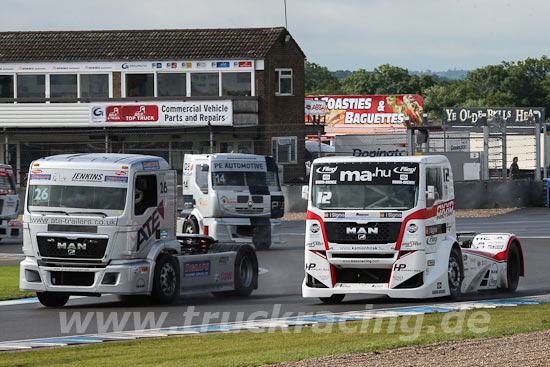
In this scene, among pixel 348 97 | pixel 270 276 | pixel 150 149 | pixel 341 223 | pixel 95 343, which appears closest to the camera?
pixel 95 343

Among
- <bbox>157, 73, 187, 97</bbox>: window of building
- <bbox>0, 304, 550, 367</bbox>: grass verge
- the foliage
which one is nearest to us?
<bbox>0, 304, 550, 367</bbox>: grass verge

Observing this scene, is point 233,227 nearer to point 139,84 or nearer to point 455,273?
point 455,273

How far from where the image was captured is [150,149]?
147 ft

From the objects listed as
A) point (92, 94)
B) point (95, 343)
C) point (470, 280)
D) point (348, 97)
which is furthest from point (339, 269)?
point (348, 97)

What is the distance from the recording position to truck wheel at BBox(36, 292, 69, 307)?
54.5ft

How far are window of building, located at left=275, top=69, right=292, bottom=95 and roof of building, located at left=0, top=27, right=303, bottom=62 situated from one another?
4.86ft

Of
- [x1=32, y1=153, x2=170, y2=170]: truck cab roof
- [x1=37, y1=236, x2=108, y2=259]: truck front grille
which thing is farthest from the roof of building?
[x1=37, y1=236, x2=108, y2=259]: truck front grille

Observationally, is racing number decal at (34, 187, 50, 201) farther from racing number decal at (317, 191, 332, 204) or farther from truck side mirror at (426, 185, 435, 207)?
truck side mirror at (426, 185, 435, 207)

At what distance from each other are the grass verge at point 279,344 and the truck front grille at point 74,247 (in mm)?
4023

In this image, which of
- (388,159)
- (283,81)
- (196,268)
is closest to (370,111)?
(283,81)

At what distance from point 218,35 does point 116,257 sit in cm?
3153

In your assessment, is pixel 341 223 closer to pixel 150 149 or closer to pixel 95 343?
pixel 95 343

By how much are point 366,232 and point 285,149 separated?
2887 centimetres

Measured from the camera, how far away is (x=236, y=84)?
46.2m
